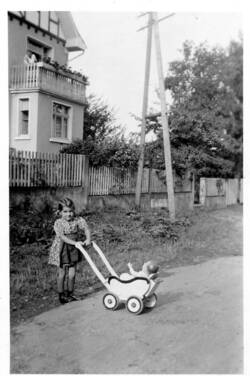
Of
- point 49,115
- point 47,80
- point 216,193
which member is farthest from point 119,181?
point 47,80

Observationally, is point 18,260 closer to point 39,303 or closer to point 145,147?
point 39,303

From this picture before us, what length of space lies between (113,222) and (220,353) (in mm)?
2819

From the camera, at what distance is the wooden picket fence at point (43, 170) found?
5.50 metres

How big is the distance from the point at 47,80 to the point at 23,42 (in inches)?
74.7

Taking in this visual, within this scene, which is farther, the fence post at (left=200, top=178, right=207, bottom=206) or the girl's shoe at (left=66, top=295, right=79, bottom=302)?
the fence post at (left=200, top=178, right=207, bottom=206)

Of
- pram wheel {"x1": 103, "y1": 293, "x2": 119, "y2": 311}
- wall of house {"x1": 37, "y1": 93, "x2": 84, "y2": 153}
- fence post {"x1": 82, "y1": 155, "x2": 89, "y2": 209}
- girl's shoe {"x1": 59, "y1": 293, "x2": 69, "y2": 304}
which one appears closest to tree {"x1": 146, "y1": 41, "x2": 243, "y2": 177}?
fence post {"x1": 82, "y1": 155, "x2": 89, "y2": 209}

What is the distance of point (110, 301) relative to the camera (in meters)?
3.84

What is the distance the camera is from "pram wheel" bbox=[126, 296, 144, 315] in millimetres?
3658

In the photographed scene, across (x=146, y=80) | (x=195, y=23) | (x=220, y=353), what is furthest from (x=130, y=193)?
(x=220, y=353)

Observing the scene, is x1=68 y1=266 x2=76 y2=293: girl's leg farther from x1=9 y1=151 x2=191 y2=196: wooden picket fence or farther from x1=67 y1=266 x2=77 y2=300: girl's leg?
x1=9 y1=151 x2=191 y2=196: wooden picket fence

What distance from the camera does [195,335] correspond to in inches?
133

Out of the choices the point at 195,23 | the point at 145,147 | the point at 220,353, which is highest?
the point at 195,23

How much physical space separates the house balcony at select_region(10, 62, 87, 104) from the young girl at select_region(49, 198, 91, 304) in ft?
21.3

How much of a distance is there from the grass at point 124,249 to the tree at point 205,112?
97 cm
